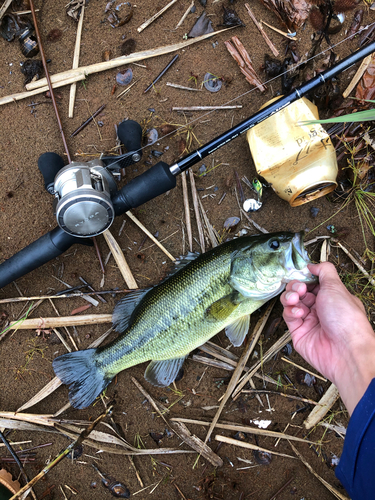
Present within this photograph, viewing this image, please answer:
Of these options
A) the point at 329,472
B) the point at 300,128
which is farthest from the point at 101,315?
the point at 329,472

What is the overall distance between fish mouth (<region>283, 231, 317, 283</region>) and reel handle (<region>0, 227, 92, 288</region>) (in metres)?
1.87

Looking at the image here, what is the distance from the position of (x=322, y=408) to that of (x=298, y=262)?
171 cm

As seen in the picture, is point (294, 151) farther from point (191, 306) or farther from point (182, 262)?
point (191, 306)

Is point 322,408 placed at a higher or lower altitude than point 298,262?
lower

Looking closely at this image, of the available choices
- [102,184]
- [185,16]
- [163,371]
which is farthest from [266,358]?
[185,16]

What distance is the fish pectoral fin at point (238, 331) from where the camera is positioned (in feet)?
10.8

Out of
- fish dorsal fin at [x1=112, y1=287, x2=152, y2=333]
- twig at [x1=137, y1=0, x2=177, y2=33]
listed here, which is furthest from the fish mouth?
twig at [x1=137, y1=0, x2=177, y2=33]

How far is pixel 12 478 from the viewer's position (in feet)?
11.7

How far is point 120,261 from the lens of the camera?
11.7 ft

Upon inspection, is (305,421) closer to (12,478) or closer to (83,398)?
(83,398)

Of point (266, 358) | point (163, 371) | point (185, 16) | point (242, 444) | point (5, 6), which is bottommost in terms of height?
point (242, 444)

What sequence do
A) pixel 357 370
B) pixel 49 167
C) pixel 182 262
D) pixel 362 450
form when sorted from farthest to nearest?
pixel 182 262 < pixel 49 167 < pixel 357 370 < pixel 362 450

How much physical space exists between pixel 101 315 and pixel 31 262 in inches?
35.5

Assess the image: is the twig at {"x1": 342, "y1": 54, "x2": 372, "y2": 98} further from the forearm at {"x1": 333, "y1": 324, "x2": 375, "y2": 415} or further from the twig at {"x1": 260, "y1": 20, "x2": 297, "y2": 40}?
the forearm at {"x1": 333, "y1": 324, "x2": 375, "y2": 415}
